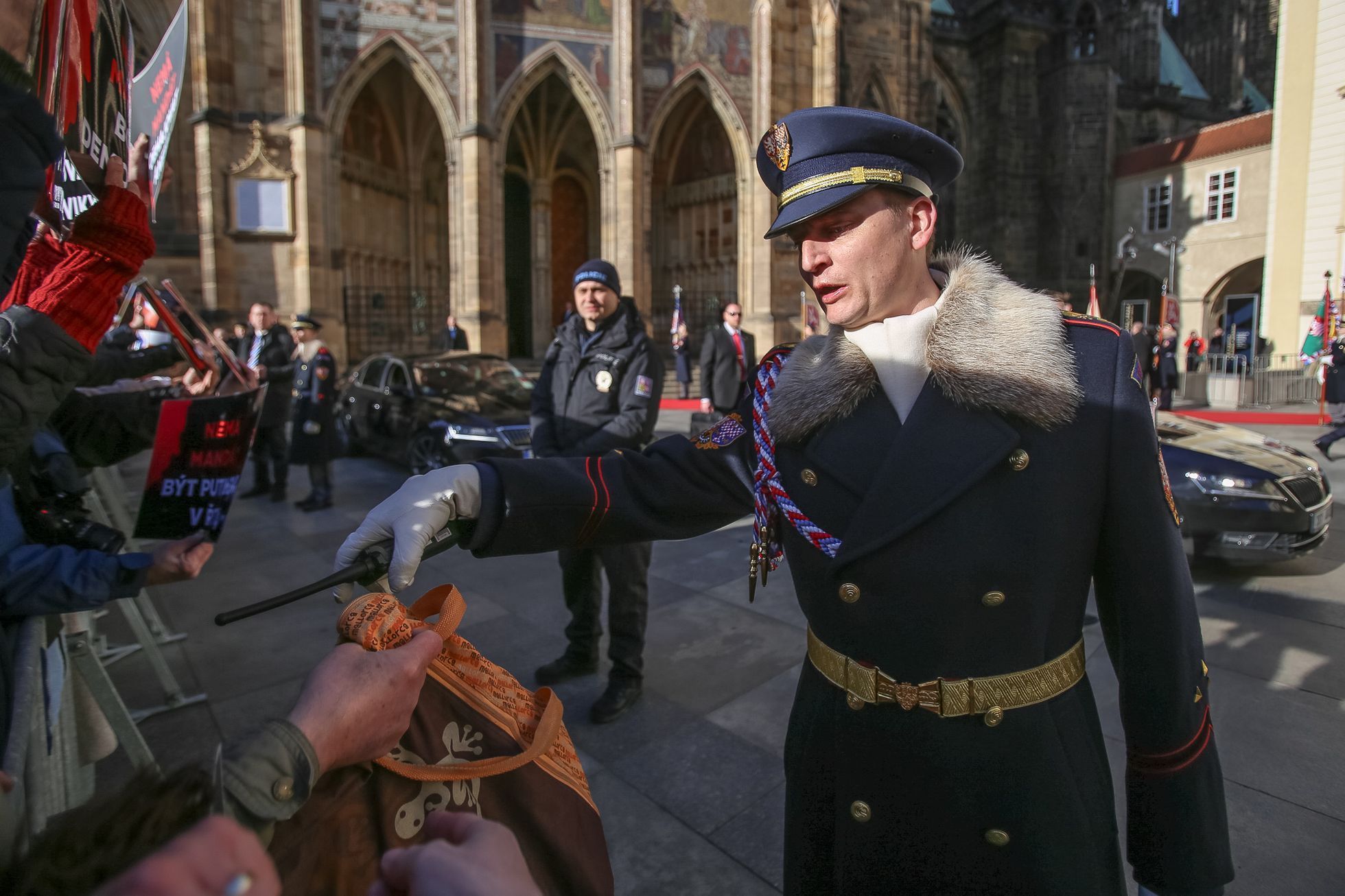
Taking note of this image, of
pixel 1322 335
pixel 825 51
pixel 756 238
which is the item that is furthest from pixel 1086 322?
pixel 825 51

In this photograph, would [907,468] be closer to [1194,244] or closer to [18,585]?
[18,585]

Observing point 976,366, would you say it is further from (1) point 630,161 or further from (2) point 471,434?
(1) point 630,161

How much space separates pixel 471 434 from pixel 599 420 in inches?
190

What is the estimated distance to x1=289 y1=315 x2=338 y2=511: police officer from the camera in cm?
772

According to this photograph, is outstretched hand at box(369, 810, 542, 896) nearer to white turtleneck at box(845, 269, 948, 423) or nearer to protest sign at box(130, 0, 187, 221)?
white turtleneck at box(845, 269, 948, 423)

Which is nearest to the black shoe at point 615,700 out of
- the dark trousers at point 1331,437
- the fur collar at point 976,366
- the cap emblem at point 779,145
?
the fur collar at point 976,366

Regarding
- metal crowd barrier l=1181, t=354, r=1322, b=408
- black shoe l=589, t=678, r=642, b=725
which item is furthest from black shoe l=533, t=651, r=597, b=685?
metal crowd barrier l=1181, t=354, r=1322, b=408

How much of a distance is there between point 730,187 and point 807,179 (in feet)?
70.8

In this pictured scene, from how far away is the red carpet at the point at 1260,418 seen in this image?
13.7 meters

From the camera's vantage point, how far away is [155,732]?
3.44m

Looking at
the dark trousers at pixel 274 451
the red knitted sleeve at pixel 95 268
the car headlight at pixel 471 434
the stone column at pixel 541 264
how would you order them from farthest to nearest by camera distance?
the stone column at pixel 541 264 < the car headlight at pixel 471 434 < the dark trousers at pixel 274 451 < the red knitted sleeve at pixel 95 268

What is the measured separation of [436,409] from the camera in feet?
29.8

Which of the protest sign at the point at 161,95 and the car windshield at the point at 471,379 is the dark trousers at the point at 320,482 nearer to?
the car windshield at the point at 471,379

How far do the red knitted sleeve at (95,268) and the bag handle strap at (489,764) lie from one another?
1768 mm
